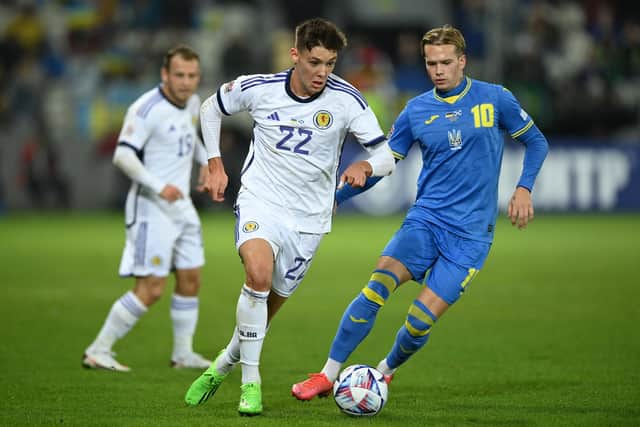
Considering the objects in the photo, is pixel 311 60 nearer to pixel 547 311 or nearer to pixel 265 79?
pixel 265 79

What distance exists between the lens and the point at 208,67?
23.3m

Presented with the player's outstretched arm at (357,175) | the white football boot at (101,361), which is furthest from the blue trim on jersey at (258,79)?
the white football boot at (101,361)

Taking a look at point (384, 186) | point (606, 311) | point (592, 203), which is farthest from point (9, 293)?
point (592, 203)

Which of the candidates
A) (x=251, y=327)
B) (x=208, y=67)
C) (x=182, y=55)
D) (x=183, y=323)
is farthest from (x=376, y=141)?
(x=208, y=67)

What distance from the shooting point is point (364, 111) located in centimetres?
636

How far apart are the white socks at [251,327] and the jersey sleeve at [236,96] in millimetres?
1120

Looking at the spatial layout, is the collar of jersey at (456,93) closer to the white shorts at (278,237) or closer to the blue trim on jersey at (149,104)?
the white shorts at (278,237)

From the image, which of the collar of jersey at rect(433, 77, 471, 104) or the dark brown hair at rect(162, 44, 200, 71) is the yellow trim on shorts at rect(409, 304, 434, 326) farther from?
the dark brown hair at rect(162, 44, 200, 71)

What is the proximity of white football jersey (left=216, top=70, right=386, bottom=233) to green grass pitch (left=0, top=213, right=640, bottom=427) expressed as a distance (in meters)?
1.27

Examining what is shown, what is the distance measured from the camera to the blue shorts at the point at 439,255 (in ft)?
21.4

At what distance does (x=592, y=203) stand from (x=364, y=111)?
16414mm

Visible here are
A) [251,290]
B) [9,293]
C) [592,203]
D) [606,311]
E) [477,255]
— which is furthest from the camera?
[592,203]

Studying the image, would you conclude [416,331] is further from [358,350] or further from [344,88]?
[358,350]

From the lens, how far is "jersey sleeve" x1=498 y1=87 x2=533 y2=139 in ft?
22.0
